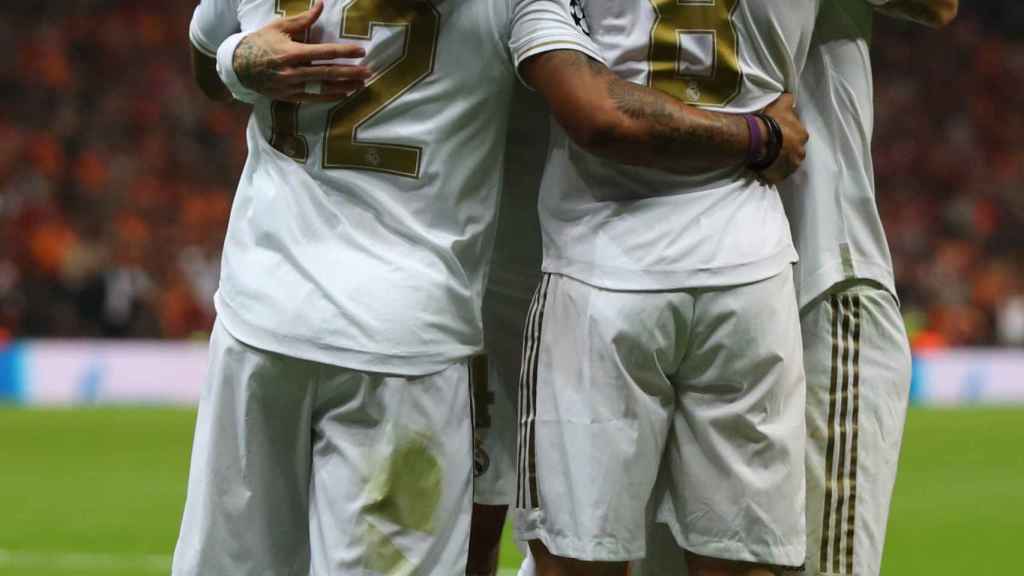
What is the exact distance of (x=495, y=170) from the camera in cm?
330

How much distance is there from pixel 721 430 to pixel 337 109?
1.02 meters

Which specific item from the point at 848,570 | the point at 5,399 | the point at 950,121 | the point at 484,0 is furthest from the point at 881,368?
the point at 950,121

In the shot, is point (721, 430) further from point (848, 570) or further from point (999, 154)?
point (999, 154)

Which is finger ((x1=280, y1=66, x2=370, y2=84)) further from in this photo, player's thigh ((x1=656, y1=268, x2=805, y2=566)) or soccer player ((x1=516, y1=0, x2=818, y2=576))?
player's thigh ((x1=656, y1=268, x2=805, y2=566))

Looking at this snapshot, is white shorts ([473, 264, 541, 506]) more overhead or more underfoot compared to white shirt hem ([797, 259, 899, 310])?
more underfoot

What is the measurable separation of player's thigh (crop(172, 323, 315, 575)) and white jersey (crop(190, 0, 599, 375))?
9 centimetres

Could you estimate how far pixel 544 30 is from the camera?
3127mm

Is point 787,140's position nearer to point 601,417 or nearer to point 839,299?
point 839,299

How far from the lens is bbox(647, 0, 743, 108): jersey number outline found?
323cm

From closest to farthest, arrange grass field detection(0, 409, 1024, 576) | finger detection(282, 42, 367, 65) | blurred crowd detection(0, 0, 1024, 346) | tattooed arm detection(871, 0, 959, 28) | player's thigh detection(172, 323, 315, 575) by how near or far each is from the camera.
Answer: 1. finger detection(282, 42, 367, 65)
2. player's thigh detection(172, 323, 315, 575)
3. tattooed arm detection(871, 0, 959, 28)
4. grass field detection(0, 409, 1024, 576)
5. blurred crowd detection(0, 0, 1024, 346)

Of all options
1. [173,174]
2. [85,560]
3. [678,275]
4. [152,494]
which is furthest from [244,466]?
[173,174]

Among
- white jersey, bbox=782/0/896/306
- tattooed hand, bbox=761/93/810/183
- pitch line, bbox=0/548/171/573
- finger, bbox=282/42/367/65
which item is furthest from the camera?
pitch line, bbox=0/548/171/573

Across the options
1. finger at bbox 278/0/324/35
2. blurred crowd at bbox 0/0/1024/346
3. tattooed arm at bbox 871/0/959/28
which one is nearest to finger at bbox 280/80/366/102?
finger at bbox 278/0/324/35

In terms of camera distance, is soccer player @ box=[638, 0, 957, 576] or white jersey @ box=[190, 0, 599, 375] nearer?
white jersey @ box=[190, 0, 599, 375]
